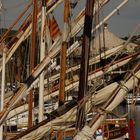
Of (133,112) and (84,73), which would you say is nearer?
(84,73)

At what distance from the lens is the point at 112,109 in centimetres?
1130

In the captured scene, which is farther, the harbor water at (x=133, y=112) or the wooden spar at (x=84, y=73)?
the harbor water at (x=133, y=112)

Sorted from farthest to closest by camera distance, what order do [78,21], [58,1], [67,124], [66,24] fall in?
[58,1], [78,21], [66,24], [67,124]

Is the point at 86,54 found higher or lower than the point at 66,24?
lower

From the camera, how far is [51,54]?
1364 cm

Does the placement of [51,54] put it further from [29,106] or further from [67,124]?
[29,106]

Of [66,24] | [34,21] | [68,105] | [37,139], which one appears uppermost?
[34,21]

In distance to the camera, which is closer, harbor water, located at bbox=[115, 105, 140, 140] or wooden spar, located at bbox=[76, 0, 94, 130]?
wooden spar, located at bbox=[76, 0, 94, 130]

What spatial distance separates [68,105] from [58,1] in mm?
9986

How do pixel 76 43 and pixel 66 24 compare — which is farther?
Answer: pixel 76 43

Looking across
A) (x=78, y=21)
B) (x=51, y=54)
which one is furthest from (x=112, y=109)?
(x=78, y=21)

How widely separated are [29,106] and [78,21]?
5941 mm

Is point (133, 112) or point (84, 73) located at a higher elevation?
point (84, 73)

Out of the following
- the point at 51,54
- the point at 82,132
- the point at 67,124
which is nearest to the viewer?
the point at 82,132
